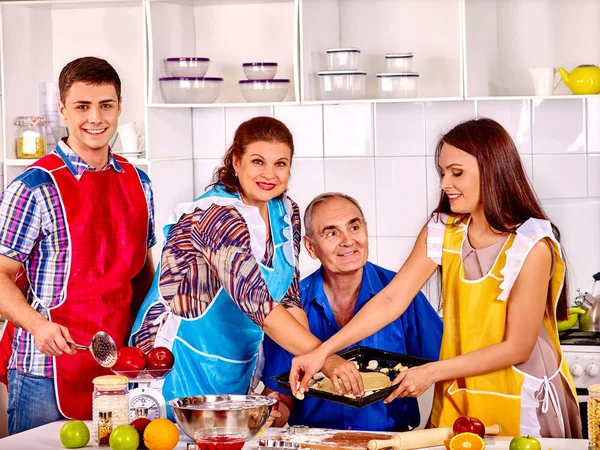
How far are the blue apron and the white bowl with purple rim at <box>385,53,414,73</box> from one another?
117 centimetres

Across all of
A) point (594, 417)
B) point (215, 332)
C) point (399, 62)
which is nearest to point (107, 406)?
point (215, 332)

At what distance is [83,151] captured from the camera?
94.8 inches

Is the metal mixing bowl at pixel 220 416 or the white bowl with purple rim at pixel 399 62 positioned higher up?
the white bowl with purple rim at pixel 399 62

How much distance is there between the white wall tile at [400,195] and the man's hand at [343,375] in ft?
4.99

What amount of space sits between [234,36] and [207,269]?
167cm

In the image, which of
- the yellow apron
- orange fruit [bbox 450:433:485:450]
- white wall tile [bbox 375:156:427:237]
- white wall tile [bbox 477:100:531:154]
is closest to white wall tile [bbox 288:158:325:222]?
white wall tile [bbox 375:156:427:237]

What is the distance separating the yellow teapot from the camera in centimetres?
329

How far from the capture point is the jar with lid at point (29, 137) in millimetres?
3447

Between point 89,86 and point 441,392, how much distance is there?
4.00 feet

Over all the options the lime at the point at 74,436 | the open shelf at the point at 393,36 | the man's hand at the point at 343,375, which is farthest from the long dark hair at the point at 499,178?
the open shelf at the point at 393,36

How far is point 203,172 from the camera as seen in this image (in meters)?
3.83

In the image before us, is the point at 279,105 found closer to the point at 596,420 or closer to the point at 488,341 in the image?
the point at 488,341

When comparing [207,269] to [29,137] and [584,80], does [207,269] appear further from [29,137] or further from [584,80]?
[584,80]

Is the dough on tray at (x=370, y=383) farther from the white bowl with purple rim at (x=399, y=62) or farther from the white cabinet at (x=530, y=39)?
the white cabinet at (x=530, y=39)
